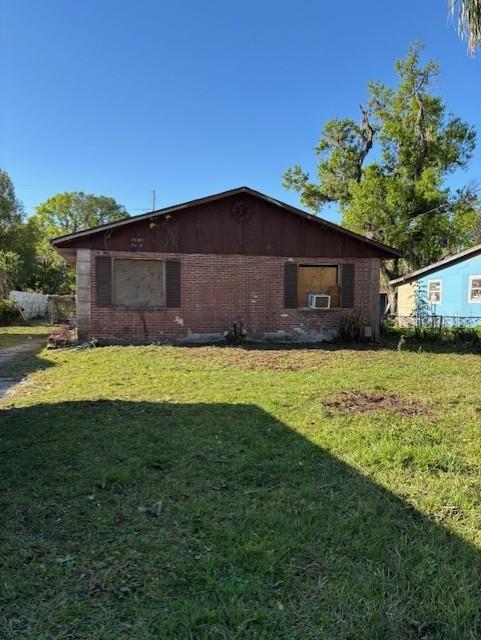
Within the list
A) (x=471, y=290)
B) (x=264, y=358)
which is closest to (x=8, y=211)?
(x=471, y=290)

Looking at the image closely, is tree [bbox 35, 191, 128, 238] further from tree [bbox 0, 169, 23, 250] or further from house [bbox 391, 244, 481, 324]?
house [bbox 391, 244, 481, 324]

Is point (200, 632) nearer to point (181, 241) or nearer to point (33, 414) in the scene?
point (33, 414)

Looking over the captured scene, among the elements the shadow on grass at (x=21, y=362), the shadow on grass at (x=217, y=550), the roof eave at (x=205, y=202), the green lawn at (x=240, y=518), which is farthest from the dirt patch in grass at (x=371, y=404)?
the roof eave at (x=205, y=202)

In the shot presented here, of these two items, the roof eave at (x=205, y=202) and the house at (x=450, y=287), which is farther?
the house at (x=450, y=287)

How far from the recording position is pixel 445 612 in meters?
2.02

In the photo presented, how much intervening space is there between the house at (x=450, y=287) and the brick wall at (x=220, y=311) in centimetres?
975

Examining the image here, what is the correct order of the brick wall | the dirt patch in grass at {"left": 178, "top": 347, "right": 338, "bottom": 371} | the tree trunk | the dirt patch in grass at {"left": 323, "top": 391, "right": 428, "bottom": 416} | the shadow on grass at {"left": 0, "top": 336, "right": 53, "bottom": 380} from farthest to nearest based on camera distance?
1. the tree trunk
2. the brick wall
3. the dirt patch in grass at {"left": 178, "top": 347, "right": 338, "bottom": 371}
4. the shadow on grass at {"left": 0, "top": 336, "right": 53, "bottom": 380}
5. the dirt patch in grass at {"left": 323, "top": 391, "right": 428, "bottom": 416}

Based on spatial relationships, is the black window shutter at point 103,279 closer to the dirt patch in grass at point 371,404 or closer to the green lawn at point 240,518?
the green lawn at point 240,518

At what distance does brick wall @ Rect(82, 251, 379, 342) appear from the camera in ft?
38.3

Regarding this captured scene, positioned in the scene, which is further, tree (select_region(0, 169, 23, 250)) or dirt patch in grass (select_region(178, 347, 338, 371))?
tree (select_region(0, 169, 23, 250))

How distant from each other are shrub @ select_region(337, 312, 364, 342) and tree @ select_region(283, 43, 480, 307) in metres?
14.3

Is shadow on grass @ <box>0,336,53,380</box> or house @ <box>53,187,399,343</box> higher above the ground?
house @ <box>53,187,399,343</box>

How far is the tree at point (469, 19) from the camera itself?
638cm

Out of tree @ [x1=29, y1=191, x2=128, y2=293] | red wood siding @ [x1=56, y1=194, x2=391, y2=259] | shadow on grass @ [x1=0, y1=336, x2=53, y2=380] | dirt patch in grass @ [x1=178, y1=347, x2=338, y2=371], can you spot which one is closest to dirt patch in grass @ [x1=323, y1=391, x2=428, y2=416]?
dirt patch in grass @ [x1=178, y1=347, x2=338, y2=371]
